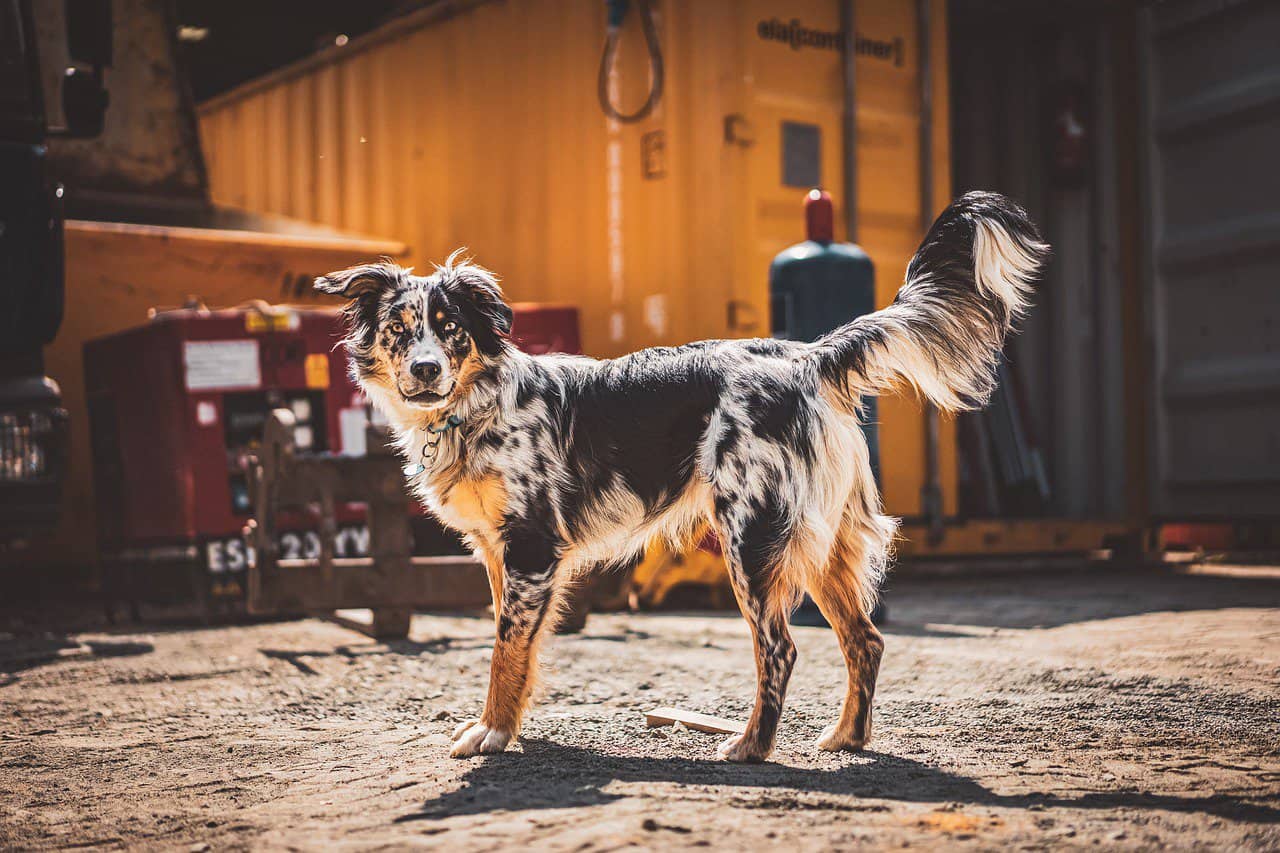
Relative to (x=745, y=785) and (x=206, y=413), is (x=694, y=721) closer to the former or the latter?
(x=745, y=785)

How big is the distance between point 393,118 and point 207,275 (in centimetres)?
235

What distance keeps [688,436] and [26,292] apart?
340 cm

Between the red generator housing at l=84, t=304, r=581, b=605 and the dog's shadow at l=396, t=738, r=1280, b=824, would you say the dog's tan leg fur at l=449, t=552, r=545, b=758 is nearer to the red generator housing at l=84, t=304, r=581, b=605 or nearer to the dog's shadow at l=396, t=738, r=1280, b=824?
the dog's shadow at l=396, t=738, r=1280, b=824

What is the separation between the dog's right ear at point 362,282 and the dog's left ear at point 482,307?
6.9 inches

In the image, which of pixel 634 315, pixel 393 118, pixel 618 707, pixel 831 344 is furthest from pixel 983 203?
pixel 393 118

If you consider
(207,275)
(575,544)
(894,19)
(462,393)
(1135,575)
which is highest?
(894,19)

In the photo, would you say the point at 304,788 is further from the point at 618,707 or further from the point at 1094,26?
the point at 1094,26

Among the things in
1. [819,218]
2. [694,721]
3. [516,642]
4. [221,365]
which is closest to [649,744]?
[694,721]

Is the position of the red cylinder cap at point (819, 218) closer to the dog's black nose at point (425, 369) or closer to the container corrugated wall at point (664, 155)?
the container corrugated wall at point (664, 155)

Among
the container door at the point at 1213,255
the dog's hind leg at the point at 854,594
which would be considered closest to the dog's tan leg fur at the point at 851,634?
the dog's hind leg at the point at 854,594

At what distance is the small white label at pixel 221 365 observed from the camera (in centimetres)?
672

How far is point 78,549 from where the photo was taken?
25.9ft

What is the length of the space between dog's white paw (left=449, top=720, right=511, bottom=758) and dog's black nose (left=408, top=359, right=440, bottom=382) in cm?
99

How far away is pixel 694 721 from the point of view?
3.68 metres
